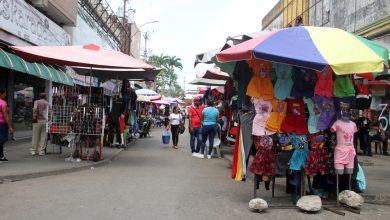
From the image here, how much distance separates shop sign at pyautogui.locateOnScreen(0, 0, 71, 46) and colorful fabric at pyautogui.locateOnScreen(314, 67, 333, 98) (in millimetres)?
10380

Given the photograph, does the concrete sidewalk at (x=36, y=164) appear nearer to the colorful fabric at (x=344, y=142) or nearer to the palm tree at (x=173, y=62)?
the colorful fabric at (x=344, y=142)

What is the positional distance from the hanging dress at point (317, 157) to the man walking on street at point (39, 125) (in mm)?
8367

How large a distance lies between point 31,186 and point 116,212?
2855 millimetres

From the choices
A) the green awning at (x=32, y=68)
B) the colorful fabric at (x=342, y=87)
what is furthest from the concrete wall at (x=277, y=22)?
the colorful fabric at (x=342, y=87)

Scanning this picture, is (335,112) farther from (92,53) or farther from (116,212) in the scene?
(92,53)

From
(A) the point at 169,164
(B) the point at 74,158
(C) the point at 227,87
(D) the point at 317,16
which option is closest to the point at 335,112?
(A) the point at 169,164

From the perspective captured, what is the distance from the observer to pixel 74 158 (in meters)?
12.1

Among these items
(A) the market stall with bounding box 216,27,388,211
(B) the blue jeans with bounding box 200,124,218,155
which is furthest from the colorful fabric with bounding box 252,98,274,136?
(B) the blue jeans with bounding box 200,124,218,155

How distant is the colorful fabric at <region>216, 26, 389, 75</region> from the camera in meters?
6.26

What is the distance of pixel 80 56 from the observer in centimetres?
1165

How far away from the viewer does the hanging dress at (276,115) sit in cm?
710

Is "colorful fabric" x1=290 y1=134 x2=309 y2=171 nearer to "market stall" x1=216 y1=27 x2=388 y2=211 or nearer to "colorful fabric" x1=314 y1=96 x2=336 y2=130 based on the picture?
"market stall" x1=216 y1=27 x2=388 y2=211

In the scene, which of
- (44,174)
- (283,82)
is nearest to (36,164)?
(44,174)

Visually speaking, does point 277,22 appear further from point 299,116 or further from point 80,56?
point 299,116
